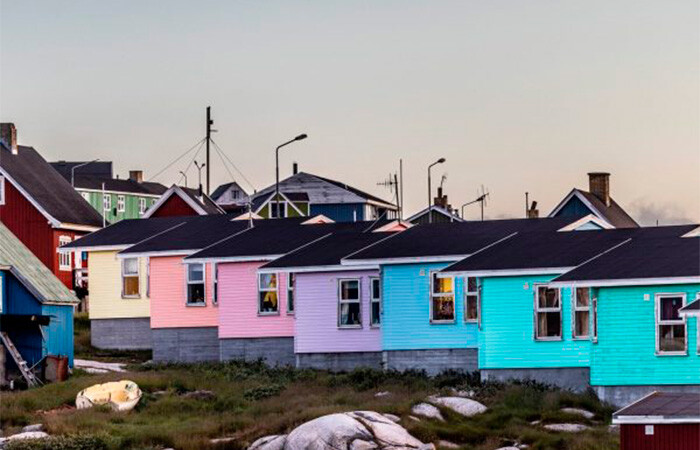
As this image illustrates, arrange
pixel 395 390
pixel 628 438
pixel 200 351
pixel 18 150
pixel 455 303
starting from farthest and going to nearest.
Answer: pixel 18 150, pixel 200 351, pixel 455 303, pixel 395 390, pixel 628 438

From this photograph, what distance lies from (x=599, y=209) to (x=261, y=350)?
3500 centimetres

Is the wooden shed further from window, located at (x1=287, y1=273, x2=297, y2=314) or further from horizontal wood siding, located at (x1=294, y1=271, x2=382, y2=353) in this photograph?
window, located at (x1=287, y1=273, x2=297, y2=314)

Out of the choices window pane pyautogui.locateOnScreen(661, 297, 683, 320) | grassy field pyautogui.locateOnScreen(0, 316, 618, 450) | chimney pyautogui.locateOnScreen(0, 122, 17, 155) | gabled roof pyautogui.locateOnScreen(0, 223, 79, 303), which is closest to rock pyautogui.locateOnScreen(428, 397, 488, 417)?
grassy field pyautogui.locateOnScreen(0, 316, 618, 450)

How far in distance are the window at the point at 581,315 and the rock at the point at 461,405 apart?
14.8ft

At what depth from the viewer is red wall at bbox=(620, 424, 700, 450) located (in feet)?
125

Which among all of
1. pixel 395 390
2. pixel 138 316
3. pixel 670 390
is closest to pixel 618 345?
pixel 670 390

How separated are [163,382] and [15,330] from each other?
578 cm

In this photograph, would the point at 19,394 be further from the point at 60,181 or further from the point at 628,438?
the point at 60,181

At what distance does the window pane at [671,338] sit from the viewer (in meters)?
47.0

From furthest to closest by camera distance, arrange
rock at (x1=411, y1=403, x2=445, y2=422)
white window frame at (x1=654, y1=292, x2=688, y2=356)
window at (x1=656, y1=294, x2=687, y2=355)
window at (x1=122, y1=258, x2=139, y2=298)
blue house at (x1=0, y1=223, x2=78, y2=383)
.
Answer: window at (x1=122, y1=258, x2=139, y2=298) → blue house at (x1=0, y1=223, x2=78, y2=383) → window at (x1=656, y1=294, x2=687, y2=355) → white window frame at (x1=654, y1=292, x2=688, y2=356) → rock at (x1=411, y1=403, x2=445, y2=422)

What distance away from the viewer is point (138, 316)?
224ft

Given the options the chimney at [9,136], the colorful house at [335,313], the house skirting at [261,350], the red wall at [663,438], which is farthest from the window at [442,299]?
the chimney at [9,136]

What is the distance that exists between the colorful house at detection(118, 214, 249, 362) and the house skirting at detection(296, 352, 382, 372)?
19.8 ft

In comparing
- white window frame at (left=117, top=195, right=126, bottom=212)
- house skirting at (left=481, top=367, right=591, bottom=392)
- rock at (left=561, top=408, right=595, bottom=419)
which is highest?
white window frame at (left=117, top=195, right=126, bottom=212)
